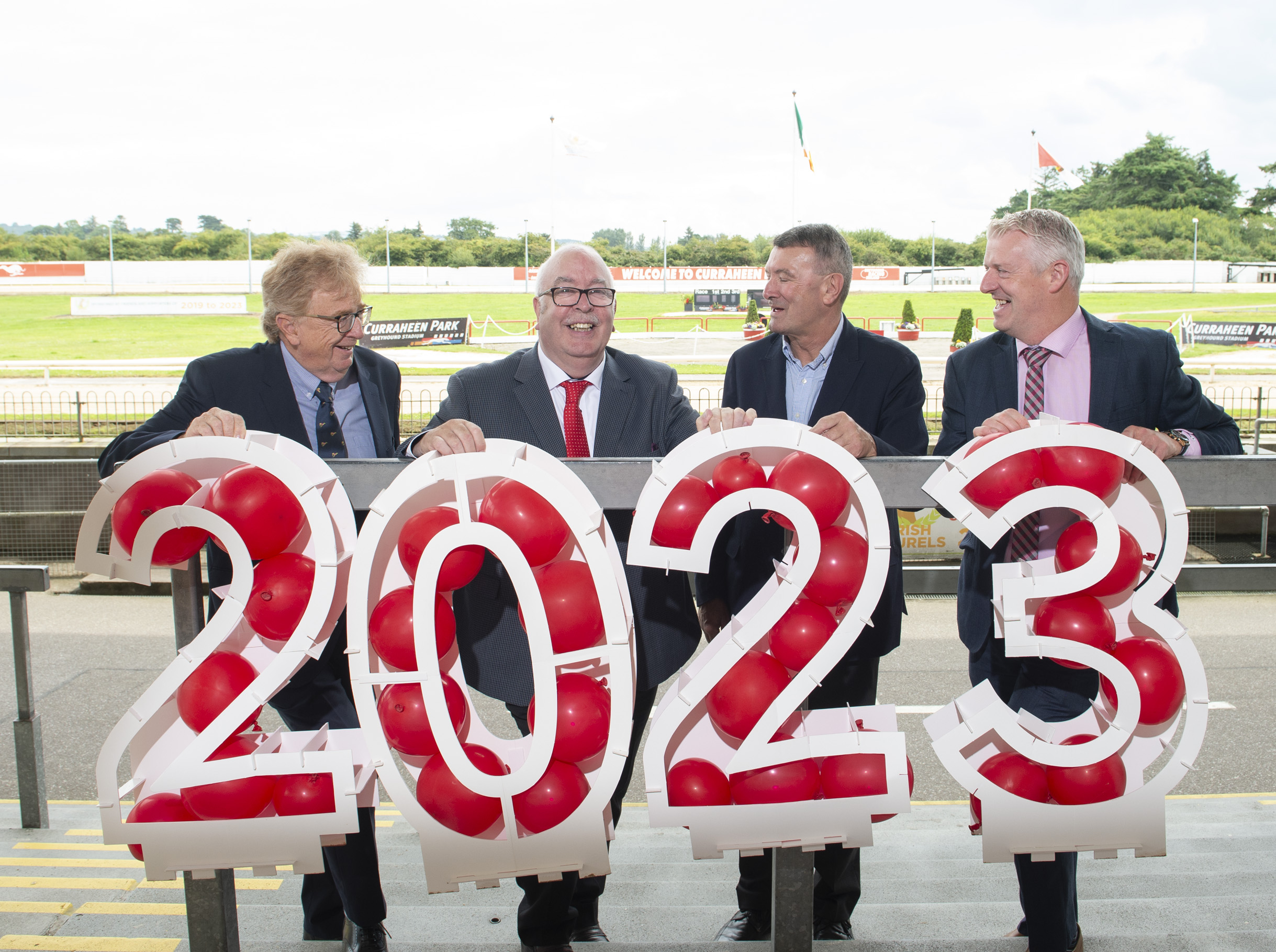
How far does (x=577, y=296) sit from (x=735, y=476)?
0.99 m

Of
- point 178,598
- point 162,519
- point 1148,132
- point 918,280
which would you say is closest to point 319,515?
point 162,519

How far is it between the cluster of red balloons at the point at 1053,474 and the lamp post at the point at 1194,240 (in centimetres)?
6979

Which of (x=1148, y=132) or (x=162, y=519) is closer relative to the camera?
(x=162, y=519)

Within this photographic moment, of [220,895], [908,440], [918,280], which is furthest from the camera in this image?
[918,280]

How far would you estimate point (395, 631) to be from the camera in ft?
5.55

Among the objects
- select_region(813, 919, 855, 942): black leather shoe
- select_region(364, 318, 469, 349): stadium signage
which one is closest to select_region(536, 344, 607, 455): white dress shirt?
select_region(813, 919, 855, 942): black leather shoe

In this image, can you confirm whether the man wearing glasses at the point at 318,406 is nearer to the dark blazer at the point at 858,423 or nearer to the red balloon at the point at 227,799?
the red balloon at the point at 227,799

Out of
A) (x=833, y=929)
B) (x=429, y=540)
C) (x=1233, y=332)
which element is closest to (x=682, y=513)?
(x=429, y=540)

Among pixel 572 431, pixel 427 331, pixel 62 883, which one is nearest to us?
pixel 572 431

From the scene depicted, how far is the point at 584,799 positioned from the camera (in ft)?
5.66

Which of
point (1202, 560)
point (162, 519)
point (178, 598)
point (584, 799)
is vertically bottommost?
point (1202, 560)

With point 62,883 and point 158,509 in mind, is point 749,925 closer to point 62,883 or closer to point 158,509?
point 158,509

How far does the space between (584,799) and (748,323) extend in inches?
1734

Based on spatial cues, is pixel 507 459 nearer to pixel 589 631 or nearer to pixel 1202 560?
pixel 589 631
